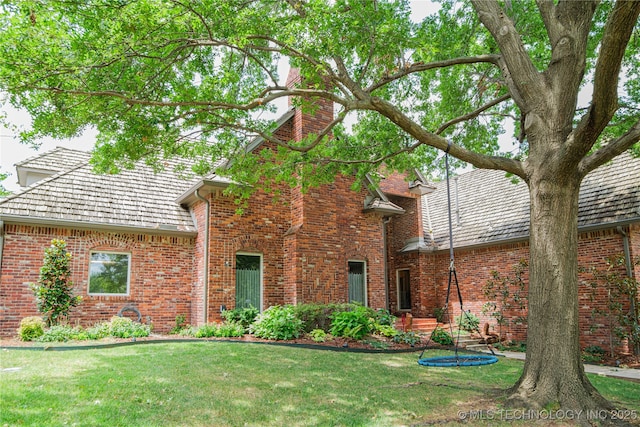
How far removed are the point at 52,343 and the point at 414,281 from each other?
12.7 m

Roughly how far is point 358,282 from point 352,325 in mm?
3695

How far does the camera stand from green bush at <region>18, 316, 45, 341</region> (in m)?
10.5

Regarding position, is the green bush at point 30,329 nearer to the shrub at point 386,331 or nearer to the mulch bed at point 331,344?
the mulch bed at point 331,344

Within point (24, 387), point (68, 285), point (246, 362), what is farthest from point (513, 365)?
point (68, 285)

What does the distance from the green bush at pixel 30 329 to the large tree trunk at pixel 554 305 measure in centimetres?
1050

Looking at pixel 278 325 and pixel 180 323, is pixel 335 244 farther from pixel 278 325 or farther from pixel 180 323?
pixel 180 323

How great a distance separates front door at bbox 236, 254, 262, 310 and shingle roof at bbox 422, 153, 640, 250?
24.9ft

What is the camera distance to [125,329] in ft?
38.0

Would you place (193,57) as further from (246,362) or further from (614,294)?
(614,294)

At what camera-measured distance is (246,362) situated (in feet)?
27.3

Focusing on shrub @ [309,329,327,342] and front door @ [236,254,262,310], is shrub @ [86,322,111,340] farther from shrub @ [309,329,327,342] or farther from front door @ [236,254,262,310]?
shrub @ [309,329,327,342]

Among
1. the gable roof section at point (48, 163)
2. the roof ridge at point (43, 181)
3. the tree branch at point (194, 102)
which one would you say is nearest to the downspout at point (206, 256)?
the roof ridge at point (43, 181)

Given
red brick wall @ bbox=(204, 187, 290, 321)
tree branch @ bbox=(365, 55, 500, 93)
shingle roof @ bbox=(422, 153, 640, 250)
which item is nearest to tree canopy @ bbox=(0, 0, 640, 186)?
tree branch @ bbox=(365, 55, 500, 93)

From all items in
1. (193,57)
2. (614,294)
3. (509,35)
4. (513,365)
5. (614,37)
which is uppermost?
(193,57)
